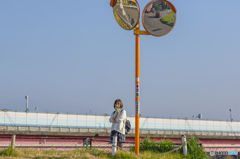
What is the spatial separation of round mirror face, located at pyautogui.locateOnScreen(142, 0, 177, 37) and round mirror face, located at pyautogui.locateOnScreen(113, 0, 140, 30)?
0.33m

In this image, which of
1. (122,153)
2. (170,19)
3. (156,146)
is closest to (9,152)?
(122,153)

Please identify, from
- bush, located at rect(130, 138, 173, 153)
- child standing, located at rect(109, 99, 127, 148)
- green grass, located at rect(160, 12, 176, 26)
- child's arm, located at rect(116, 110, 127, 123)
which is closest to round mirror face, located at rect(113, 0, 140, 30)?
green grass, located at rect(160, 12, 176, 26)

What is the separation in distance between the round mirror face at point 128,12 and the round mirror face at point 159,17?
0.33 metres

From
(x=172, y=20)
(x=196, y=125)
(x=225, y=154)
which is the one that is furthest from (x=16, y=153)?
(x=196, y=125)

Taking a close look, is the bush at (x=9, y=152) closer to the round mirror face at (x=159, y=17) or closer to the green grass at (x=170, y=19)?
the round mirror face at (x=159, y=17)

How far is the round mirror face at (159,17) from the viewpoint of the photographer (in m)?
12.9

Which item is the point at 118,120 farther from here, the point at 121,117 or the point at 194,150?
the point at 194,150

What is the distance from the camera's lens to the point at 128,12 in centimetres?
1267

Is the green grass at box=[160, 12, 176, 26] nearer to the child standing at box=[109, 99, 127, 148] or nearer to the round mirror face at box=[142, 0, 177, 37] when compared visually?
the round mirror face at box=[142, 0, 177, 37]

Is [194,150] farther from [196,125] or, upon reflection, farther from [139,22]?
[196,125]

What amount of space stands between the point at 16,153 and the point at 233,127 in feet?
142

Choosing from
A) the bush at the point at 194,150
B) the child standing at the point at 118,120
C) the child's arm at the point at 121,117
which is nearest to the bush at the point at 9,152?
the child standing at the point at 118,120

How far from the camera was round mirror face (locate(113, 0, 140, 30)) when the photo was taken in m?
12.6

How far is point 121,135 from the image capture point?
12891 millimetres
